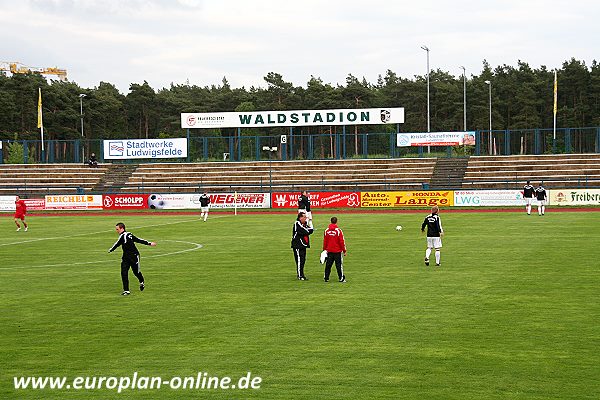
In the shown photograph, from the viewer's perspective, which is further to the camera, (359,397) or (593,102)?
(593,102)

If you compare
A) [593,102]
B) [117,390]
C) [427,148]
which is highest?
[593,102]

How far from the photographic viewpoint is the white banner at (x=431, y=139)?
8050 centimetres

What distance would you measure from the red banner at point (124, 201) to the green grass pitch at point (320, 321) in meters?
35.7

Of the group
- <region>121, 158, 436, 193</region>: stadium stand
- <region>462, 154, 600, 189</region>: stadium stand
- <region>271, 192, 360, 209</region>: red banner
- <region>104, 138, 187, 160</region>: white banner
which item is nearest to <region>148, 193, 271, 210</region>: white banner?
<region>271, 192, 360, 209</region>: red banner

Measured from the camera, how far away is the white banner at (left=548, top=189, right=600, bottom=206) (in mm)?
59969

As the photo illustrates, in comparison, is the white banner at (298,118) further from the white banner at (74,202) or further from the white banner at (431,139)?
the white banner at (74,202)

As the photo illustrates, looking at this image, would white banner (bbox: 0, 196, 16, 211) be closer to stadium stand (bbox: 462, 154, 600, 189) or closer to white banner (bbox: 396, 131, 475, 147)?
white banner (bbox: 396, 131, 475, 147)

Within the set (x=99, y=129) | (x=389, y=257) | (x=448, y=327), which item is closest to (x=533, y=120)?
(x=99, y=129)

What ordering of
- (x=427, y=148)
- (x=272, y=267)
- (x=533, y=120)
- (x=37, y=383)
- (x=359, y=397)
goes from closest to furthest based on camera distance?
(x=359, y=397) < (x=37, y=383) < (x=272, y=267) < (x=427, y=148) < (x=533, y=120)

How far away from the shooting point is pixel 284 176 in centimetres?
7656

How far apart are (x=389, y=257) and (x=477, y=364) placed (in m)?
15.9

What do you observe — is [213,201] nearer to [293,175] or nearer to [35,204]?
[293,175]

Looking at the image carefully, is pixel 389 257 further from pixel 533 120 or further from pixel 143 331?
pixel 533 120

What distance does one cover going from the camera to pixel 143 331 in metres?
16.7
